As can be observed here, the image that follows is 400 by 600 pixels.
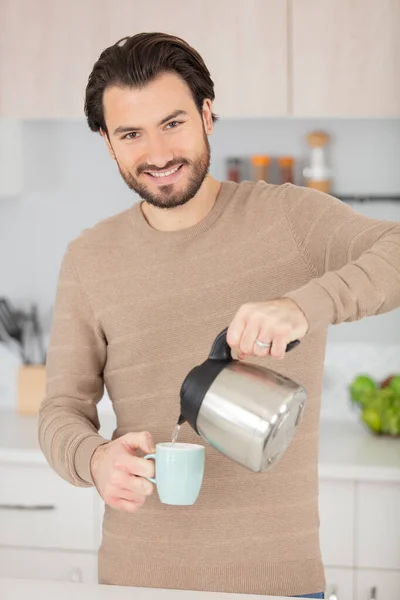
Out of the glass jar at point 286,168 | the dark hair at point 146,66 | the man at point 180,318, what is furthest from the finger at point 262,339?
the glass jar at point 286,168

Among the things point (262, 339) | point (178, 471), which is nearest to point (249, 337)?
point (262, 339)

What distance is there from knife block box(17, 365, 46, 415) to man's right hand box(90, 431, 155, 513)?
1626 millimetres

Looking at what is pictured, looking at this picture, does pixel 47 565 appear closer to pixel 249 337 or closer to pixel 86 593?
pixel 86 593

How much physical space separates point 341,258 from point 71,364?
1.61ft

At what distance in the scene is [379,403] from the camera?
2.69 meters

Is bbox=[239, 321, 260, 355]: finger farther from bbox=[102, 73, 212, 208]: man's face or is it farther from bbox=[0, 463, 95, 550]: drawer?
bbox=[0, 463, 95, 550]: drawer

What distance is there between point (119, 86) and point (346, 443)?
4.74 feet

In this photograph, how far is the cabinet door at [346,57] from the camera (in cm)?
255

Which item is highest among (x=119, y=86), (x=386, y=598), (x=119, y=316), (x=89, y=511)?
(x=119, y=86)

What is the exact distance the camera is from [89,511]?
2.53 metres

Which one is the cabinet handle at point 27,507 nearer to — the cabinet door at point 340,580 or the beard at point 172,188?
the cabinet door at point 340,580

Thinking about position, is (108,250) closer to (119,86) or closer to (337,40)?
(119,86)

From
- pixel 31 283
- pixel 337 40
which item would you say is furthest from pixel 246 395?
pixel 31 283

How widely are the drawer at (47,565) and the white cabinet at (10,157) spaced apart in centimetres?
109
